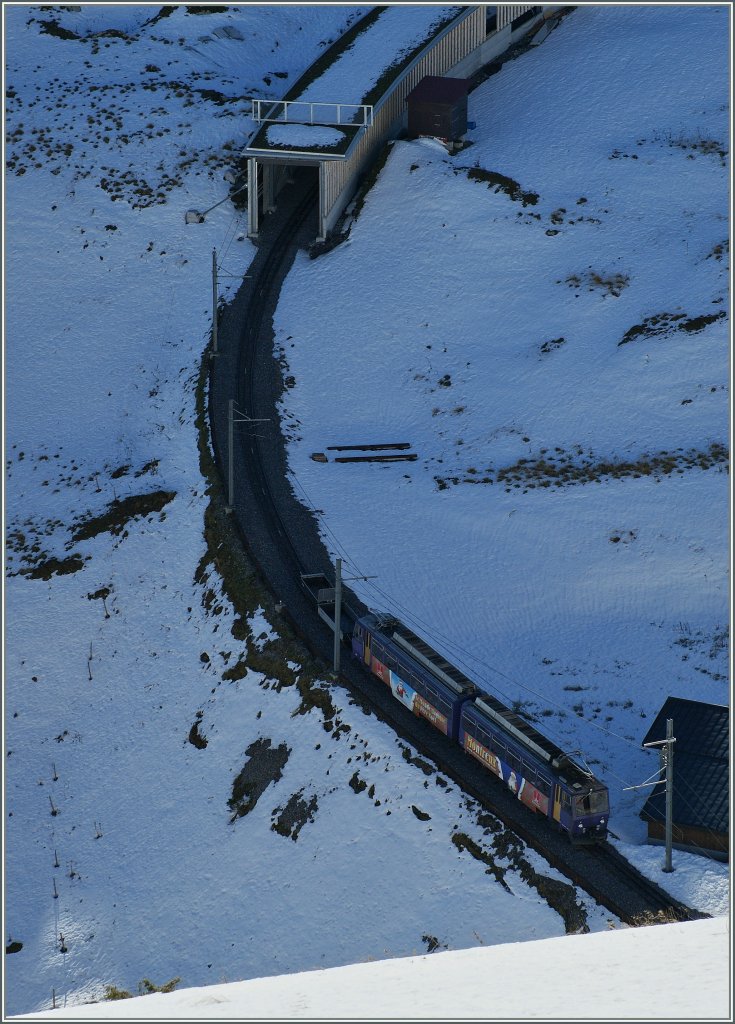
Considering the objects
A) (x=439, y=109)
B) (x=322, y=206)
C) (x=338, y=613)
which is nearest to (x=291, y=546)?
(x=338, y=613)

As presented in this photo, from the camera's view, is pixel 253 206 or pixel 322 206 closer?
pixel 322 206

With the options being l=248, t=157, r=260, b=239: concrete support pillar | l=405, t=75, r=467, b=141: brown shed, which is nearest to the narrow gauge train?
l=248, t=157, r=260, b=239: concrete support pillar

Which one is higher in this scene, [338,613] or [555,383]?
[555,383]

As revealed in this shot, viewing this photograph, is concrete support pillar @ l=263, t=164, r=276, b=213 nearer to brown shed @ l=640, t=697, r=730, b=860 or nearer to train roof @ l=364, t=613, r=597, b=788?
train roof @ l=364, t=613, r=597, b=788

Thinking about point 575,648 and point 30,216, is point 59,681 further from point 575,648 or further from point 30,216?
point 30,216

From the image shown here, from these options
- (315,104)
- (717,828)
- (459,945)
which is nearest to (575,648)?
(717,828)

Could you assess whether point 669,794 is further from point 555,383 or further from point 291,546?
point 555,383
